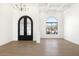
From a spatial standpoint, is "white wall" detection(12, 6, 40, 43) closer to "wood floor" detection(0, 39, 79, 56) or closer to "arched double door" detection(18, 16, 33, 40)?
"arched double door" detection(18, 16, 33, 40)

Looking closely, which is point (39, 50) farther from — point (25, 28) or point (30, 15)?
point (25, 28)

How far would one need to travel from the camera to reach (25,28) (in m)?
10.4

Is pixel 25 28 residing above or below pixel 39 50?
above

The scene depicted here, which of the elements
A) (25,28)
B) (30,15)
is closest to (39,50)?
(30,15)

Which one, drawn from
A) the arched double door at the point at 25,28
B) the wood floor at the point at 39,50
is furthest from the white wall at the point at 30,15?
the wood floor at the point at 39,50

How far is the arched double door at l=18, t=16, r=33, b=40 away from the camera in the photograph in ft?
33.3

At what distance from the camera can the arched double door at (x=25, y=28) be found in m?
10.1

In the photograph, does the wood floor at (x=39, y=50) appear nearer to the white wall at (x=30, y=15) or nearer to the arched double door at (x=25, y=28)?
the white wall at (x=30, y=15)

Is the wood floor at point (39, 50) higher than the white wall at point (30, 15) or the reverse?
the reverse

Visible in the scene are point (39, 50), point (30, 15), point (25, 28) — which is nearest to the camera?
point (39, 50)

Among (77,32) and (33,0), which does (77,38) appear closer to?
(77,32)

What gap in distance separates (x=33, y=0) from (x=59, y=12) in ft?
44.1

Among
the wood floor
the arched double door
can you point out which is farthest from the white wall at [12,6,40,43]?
the wood floor

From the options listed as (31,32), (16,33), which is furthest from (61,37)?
(16,33)
